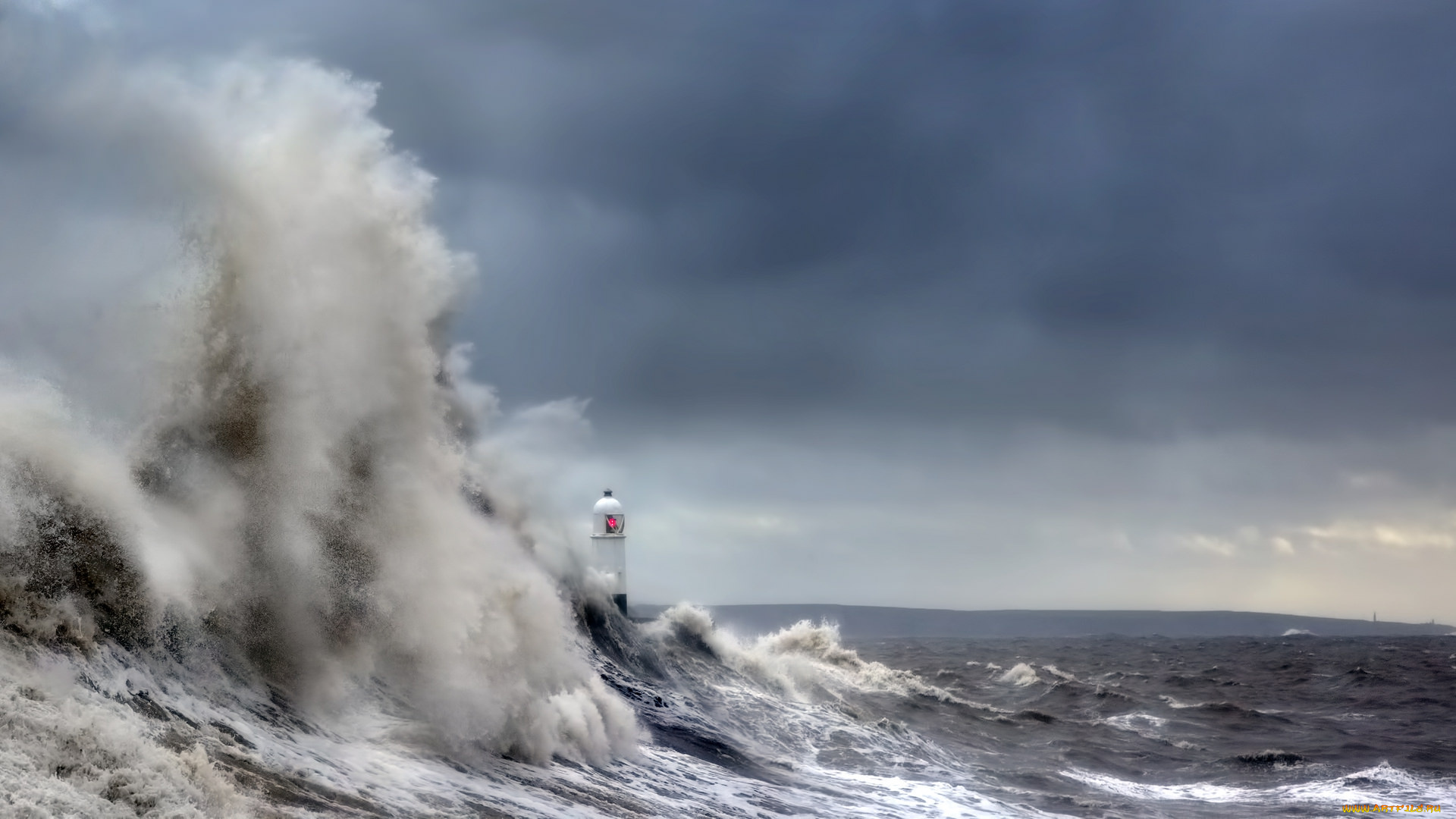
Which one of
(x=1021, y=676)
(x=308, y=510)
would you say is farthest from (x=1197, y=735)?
(x=308, y=510)

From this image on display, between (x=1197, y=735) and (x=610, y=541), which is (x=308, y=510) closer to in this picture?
(x=610, y=541)

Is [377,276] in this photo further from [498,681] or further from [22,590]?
[22,590]

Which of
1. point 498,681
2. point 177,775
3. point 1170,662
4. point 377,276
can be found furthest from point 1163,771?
point 1170,662

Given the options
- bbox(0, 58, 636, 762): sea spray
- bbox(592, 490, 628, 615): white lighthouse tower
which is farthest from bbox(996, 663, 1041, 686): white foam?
bbox(0, 58, 636, 762): sea spray

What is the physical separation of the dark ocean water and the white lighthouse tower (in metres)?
6.04

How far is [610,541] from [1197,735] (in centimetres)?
1274

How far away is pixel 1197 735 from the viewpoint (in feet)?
69.9

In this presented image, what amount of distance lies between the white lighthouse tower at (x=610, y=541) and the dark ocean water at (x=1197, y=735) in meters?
6.04

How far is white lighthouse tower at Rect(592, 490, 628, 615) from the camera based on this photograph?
63.9 feet

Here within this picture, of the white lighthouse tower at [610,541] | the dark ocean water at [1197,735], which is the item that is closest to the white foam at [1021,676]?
the dark ocean water at [1197,735]

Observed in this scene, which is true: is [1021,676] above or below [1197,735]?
below

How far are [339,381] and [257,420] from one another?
0.97 meters

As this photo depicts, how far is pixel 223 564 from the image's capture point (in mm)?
8047

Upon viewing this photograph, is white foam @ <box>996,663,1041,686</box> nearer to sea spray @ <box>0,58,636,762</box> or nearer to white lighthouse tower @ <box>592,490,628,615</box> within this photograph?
white lighthouse tower @ <box>592,490,628,615</box>
